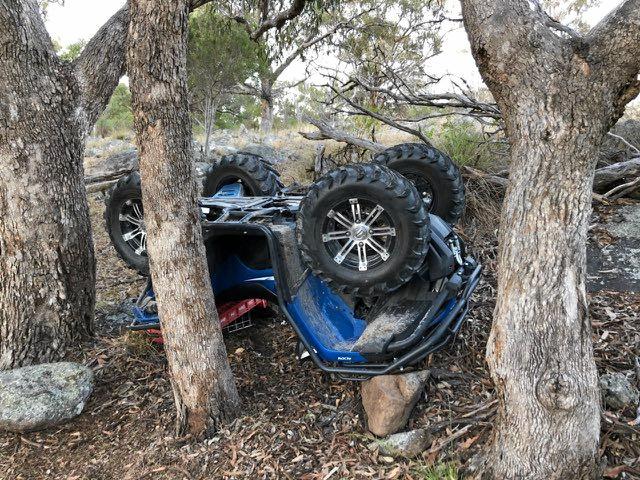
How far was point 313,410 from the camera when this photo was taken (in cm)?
384

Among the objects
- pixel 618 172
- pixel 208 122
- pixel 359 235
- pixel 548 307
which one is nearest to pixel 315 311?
pixel 359 235

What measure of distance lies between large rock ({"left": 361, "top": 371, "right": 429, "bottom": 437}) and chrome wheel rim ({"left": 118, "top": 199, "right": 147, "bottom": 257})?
257 centimetres

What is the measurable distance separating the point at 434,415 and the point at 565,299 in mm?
1316

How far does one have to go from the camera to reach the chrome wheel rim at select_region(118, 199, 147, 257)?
500 centimetres

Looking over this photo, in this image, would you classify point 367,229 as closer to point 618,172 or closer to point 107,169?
point 618,172

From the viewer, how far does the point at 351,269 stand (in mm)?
3867

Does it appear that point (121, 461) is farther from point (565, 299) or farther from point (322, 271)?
point (565, 299)

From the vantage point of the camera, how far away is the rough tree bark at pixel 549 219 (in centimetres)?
252

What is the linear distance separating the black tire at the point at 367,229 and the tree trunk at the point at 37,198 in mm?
2109

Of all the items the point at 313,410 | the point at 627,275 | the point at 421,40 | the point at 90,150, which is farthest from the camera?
the point at 421,40

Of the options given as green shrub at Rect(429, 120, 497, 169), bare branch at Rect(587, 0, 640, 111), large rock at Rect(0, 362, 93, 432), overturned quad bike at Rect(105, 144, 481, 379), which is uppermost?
bare branch at Rect(587, 0, 640, 111)

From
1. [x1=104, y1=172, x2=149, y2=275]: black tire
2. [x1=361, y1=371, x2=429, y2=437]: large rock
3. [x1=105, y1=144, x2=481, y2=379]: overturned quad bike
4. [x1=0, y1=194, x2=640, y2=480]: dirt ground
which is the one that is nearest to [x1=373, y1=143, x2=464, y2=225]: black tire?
[x1=105, y1=144, x2=481, y2=379]: overturned quad bike

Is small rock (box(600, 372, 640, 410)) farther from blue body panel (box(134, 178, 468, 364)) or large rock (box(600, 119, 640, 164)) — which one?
large rock (box(600, 119, 640, 164))

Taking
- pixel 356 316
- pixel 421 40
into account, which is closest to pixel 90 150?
pixel 421 40
